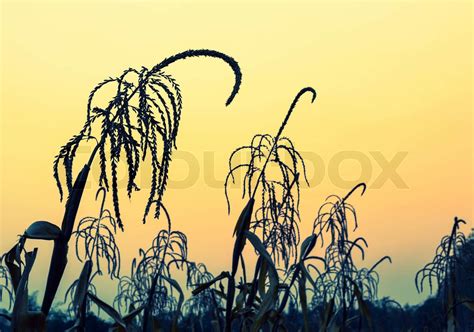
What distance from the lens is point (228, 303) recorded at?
4.17 m

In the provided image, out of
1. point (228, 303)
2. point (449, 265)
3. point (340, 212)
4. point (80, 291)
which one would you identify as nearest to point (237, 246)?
point (228, 303)

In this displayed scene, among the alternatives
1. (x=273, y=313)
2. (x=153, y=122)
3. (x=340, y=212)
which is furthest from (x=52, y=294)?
(x=340, y=212)

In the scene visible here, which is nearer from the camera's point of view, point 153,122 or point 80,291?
point 153,122

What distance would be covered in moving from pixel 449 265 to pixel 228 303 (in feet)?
13.1

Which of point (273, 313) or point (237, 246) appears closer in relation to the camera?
point (237, 246)

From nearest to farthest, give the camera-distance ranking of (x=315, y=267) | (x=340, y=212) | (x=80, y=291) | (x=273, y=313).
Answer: (x=80, y=291), (x=273, y=313), (x=340, y=212), (x=315, y=267)

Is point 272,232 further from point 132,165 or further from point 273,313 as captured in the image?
point 132,165

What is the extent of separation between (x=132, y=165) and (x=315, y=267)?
22.1 ft

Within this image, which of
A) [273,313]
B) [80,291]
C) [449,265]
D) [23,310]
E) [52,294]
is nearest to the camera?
[52,294]

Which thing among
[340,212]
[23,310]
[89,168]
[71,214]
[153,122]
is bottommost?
[23,310]

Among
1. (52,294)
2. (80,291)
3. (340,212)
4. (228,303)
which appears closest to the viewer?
(52,294)

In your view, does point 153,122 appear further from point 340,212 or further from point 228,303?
point 340,212

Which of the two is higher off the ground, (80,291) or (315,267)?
(315,267)

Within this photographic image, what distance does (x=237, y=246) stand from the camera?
423cm
